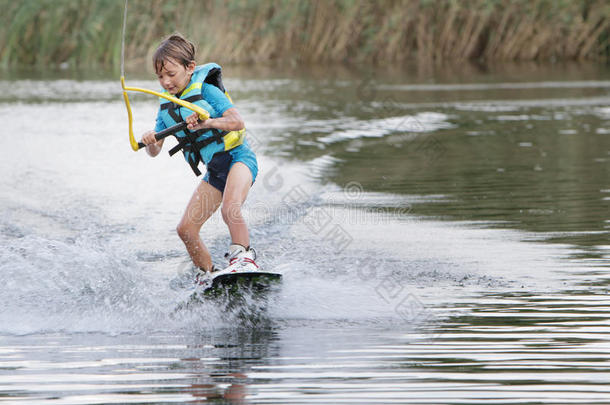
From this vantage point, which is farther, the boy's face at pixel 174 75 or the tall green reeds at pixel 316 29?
the tall green reeds at pixel 316 29

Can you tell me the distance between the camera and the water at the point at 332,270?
429 cm

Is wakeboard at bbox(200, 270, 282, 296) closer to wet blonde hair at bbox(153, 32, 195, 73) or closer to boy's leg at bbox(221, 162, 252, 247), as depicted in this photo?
boy's leg at bbox(221, 162, 252, 247)

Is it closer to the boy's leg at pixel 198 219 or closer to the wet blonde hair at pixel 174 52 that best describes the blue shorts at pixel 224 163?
the boy's leg at pixel 198 219

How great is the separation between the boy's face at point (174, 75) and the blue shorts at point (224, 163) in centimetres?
44

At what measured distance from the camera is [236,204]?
18.9ft

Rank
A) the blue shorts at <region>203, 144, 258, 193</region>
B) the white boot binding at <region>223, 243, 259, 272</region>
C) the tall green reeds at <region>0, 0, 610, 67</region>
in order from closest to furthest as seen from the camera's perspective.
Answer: the white boot binding at <region>223, 243, 259, 272</region> → the blue shorts at <region>203, 144, 258, 193</region> → the tall green reeds at <region>0, 0, 610, 67</region>

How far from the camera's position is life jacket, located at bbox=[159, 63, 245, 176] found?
5.87 metres

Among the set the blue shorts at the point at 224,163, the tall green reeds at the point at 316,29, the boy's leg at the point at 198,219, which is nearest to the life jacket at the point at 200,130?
the blue shorts at the point at 224,163

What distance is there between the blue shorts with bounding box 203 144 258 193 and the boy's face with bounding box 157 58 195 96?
438mm

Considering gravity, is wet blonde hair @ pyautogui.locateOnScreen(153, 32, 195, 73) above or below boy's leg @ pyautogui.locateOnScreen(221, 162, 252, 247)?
above

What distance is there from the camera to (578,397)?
3.94 m

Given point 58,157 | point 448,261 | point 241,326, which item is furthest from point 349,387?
point 58,157

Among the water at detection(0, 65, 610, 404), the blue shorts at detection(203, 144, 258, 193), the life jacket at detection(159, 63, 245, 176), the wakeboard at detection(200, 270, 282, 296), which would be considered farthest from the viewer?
the blue shorts at detection(203, 144, 258, 193)

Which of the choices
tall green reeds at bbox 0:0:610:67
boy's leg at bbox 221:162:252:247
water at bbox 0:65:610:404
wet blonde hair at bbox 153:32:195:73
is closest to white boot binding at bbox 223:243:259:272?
boy's leg at bbox 221:162:252:247
